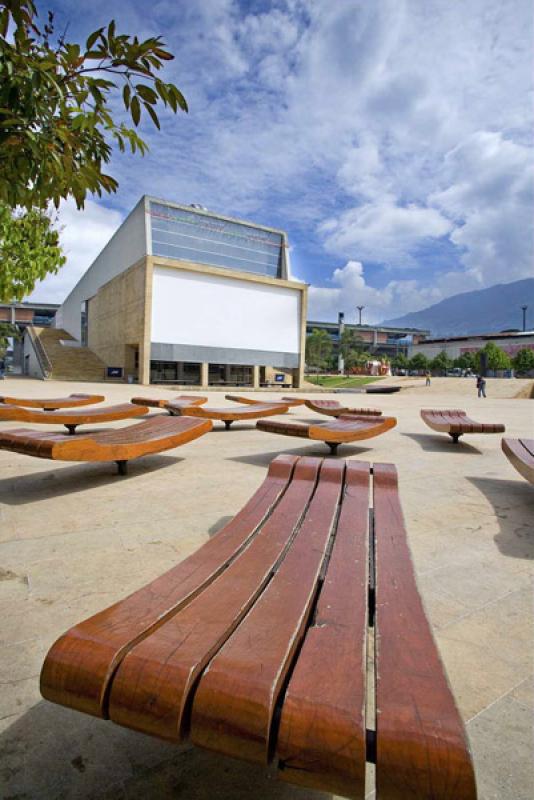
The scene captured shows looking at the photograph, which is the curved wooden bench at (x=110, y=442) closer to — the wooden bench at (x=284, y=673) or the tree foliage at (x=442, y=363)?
the wooden bench at (x=284, y=673)

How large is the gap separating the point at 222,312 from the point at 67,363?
14.8m

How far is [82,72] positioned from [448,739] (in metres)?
2.59

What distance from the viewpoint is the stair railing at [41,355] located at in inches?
1463

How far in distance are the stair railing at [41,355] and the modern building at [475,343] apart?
227 feet

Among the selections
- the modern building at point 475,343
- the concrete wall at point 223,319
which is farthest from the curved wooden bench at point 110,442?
the modern building at point 475,343

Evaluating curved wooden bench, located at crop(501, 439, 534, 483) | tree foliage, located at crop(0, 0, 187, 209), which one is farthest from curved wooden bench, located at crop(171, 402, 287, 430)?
tree foliage, located at crop(0, 0, 187, 209)

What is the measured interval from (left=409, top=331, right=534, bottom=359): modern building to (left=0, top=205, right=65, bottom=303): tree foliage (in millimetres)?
80690

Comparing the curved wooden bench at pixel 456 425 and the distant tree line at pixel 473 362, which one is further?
the distant tree line at pixel 473 362

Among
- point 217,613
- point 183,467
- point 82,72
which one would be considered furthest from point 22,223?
point 217,613

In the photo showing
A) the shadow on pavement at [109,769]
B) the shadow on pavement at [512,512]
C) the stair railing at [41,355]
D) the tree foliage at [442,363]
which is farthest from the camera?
the tree foliage at [442,363]

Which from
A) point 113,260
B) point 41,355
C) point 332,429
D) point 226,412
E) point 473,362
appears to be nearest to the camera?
point 332,429

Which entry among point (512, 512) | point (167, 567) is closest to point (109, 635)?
point (167, 567)

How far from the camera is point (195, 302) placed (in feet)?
116

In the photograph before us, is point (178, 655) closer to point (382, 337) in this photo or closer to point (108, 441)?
point (108, 441)
